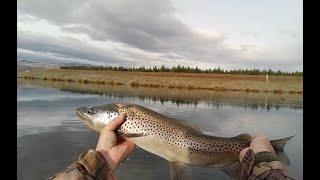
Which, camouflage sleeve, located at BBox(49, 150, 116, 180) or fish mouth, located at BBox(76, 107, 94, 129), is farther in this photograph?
fish mouth, located at BBox(76, 107, 94, 129)

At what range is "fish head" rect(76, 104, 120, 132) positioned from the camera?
6.90ft

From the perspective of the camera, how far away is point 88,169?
1955 mm

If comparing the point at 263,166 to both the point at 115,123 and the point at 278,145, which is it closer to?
the point at 278,145

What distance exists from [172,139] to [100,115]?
390 millimetres

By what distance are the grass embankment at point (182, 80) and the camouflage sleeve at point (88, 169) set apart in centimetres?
214

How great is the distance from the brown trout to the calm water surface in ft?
5.52

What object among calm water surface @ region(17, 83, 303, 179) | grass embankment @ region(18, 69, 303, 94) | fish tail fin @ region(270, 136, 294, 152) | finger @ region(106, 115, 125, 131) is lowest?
calm water surface @ region(17, 83, 303, 179)

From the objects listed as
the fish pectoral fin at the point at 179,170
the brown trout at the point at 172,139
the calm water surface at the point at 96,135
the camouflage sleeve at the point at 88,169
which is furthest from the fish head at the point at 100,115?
the calm water surface at the point at 96,135

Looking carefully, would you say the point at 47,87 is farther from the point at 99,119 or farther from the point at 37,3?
the point at 99,119

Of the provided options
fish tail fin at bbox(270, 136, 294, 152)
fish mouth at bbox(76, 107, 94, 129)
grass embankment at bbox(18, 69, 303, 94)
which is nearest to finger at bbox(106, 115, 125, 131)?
fish mouth at bbox(76, 107, 94, 129)

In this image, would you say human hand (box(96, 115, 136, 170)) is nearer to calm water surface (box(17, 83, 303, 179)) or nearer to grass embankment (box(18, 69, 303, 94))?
calm water surface (box(17, 83, 303, 179))

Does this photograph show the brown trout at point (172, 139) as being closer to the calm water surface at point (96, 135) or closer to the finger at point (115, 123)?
the finger at point (115, 123)

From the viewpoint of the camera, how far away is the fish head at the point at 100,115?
A: 82.8 inches

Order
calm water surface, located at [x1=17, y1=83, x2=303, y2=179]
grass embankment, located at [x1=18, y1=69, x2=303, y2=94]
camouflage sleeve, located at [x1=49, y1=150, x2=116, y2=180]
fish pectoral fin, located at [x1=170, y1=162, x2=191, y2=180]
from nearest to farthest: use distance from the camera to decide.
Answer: camouflage sleeve, located at [x1=49, y1=150, x2=116, y2=180] → fish pectoral fin, located at [x1=170, y1=162, x2=191, y2=180] → calm water surface, located at [x1=17, y1=83, x2=303, y2=179] → grass embankment, located at [x1=18, y1=69, x2=303, y2=94]
